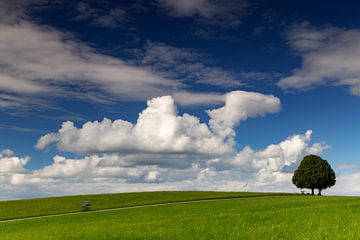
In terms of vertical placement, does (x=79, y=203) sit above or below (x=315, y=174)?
below

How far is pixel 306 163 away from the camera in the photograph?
97.8 metres

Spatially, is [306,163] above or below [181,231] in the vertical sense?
above

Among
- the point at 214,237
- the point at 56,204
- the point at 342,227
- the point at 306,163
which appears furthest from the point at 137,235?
the point at 306,163

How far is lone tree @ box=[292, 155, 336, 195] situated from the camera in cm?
9530

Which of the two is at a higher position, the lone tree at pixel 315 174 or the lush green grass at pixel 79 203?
the lone tree at pixel 315 174

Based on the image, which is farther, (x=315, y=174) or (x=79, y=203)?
(x=315, y=174)

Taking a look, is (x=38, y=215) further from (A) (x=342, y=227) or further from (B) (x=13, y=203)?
(A) (x=342, y=227)

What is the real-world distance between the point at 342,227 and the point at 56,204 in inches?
2118

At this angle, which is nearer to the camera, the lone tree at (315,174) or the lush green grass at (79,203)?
the lush green grass at (79,203)

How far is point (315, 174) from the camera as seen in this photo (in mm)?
95312

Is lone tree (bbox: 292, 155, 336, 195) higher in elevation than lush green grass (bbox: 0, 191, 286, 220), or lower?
higher

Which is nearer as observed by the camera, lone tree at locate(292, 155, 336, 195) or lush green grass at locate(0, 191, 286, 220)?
lush green grass at locate(0, 191, 286, 220)

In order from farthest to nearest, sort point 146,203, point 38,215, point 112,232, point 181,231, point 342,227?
point 146,203 → point 38,215 → point 112,232 → point 181,231 → point 342,227

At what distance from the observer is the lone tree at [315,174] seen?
3752 inches
